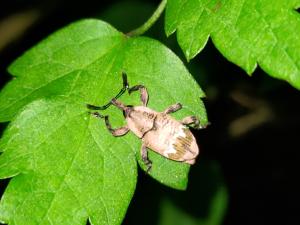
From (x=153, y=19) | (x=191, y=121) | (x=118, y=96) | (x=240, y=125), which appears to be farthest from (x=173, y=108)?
(x=240, y=125)

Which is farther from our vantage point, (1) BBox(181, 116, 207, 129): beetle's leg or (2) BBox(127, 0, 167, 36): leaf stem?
(2) BBox(127, 0, 167, 36): leaf stem

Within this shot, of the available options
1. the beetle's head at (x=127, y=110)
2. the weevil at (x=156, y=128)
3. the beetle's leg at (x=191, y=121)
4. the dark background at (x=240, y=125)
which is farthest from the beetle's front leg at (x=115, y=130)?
the dark background at (x=240, y=125)

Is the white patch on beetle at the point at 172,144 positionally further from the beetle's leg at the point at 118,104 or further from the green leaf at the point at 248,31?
the green leaf at the point at 248,31

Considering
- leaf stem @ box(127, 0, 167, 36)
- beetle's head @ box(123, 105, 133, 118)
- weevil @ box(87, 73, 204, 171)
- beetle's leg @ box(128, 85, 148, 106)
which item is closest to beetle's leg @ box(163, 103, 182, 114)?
weevil @ box(87, 73, 204, 171)

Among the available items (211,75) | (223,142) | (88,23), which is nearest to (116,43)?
(88,23)

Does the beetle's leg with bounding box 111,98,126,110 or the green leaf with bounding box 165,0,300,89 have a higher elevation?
the green leaf with bounding box 165,0,300,89

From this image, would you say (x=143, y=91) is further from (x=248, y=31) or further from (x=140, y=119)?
(x=248, y=31)

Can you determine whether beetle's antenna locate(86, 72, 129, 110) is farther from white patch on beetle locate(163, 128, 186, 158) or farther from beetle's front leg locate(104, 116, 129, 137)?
white patch on beetle locate(163, 128, 186, 158)
